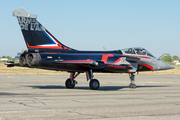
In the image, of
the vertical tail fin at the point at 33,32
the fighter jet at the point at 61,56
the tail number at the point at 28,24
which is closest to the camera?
the fighter jet at the point at 61,56

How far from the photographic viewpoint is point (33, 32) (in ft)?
58.2

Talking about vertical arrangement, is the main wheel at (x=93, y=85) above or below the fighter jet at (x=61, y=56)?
below

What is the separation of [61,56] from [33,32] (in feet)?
8.81

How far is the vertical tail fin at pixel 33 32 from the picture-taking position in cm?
1753

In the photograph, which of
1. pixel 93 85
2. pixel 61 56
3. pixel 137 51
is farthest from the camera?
pixel 137 51

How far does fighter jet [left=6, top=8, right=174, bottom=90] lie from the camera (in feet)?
54.4

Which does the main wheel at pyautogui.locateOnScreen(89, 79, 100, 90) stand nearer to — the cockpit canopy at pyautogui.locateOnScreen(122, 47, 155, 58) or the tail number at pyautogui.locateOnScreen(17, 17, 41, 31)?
the cockpit canopy at pyautogui.locateOnScreen(122, 47, 155, 58)

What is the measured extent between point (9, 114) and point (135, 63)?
40.9ft

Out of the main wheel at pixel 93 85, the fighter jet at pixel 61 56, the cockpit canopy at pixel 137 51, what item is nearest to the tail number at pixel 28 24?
the fighter jet at pixel 61 56

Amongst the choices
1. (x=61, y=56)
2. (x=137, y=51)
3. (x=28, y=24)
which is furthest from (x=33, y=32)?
(x=137, y=51)

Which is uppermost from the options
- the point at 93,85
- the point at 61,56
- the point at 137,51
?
the point at 137,51

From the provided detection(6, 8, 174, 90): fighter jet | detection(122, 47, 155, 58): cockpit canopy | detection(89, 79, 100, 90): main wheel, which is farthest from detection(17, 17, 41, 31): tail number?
detection(122, 47, 155, 58): cockpit canopy

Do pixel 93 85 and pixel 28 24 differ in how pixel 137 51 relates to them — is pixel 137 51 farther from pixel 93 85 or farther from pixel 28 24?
pixel 28 24

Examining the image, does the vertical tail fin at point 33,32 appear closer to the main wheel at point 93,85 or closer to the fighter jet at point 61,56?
the fighter jet at point 61,56
